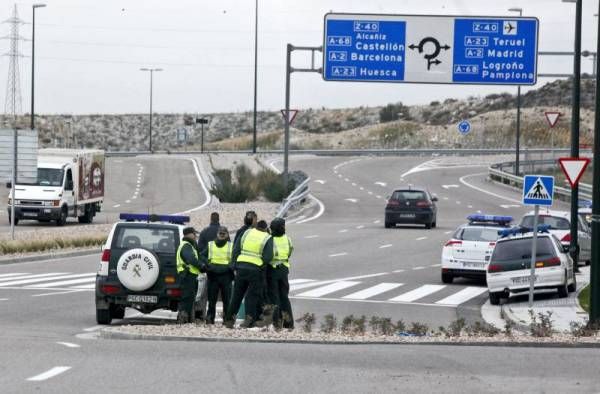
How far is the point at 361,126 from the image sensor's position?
182 meters

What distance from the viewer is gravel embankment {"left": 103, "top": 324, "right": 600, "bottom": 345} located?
17.2 metres

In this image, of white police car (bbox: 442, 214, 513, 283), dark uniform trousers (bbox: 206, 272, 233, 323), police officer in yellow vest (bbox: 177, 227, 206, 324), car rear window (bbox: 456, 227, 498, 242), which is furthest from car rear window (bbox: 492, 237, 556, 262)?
police officer in yellow vest (bbox: 177, 227, 206, 324)

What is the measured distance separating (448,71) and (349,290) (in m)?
13.5

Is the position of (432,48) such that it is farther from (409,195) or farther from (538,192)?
(538,192)

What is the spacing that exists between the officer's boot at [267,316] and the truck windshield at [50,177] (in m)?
30.3

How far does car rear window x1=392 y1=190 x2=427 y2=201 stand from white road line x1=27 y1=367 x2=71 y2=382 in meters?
37.3

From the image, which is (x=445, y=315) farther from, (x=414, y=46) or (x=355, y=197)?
(x=355, y=197)

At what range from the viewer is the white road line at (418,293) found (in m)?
28.2

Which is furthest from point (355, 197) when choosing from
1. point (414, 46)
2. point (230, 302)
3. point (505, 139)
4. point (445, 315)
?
point (505, 139)

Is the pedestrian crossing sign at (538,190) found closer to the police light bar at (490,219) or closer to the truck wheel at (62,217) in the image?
the police light bar at (490,219)

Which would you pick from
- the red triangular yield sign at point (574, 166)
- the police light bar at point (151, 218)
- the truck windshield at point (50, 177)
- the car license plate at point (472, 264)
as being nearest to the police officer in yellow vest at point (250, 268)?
the police light bar at point (151, 218)

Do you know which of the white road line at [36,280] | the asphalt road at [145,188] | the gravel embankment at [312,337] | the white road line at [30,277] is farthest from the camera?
the asphalt road at [145,188]

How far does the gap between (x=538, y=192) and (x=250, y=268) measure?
29.1 ft

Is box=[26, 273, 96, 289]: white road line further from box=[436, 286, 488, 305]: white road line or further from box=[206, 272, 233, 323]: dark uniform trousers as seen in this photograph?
box=[436, 286, 488, 305]: white road line
